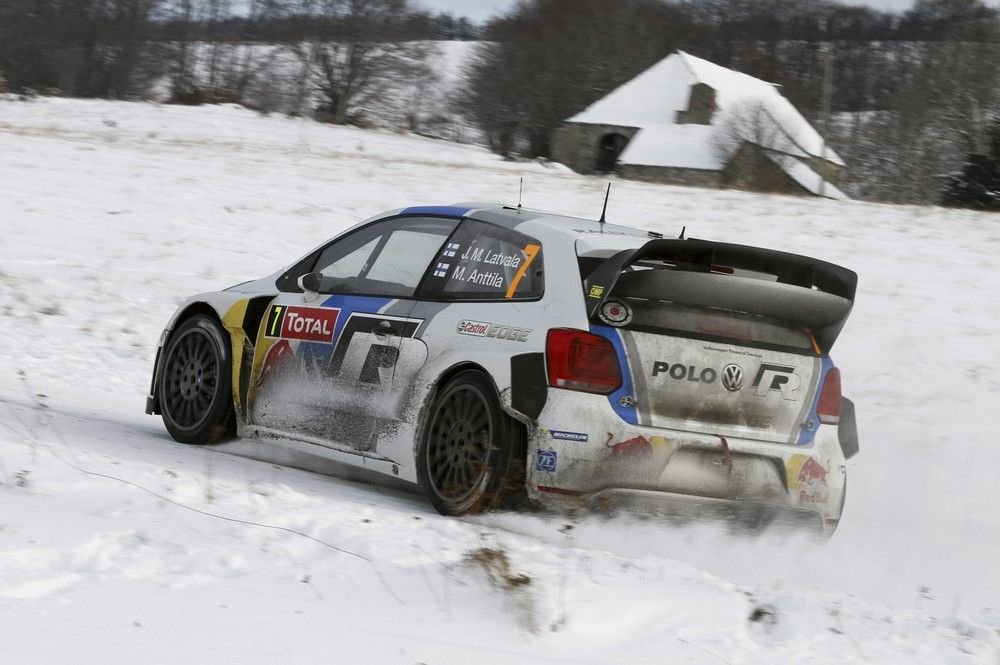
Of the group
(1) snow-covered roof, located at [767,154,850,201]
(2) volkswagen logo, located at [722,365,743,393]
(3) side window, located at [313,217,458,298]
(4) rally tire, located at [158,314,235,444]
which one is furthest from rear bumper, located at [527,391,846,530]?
(1) snow-covered roof, located at [767,154,850,201]

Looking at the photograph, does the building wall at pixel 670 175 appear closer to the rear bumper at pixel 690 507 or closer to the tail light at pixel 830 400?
the tail light at pixel 830 400

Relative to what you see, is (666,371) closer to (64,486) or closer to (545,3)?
(64,486)

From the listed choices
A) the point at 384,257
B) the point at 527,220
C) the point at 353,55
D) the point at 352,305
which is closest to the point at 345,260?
the point at 384,257

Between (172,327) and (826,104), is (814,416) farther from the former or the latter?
(826,104)

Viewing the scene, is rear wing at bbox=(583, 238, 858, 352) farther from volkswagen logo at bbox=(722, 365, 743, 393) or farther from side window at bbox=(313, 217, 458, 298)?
side window at bbox=(313, 217, 458, 298)

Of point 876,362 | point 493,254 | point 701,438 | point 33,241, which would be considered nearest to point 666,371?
point 701,438

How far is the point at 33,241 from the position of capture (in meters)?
15.6

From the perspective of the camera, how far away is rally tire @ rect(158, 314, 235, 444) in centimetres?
730

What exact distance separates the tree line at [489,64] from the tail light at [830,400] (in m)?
39.5

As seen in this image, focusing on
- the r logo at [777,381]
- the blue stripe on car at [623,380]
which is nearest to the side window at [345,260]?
the blue stripe on car at [623,380]

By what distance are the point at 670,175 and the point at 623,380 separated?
54.3 metres

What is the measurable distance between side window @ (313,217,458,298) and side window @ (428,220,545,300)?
137 millimetres

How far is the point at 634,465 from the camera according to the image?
17.9ft

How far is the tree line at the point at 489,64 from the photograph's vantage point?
199 feet
